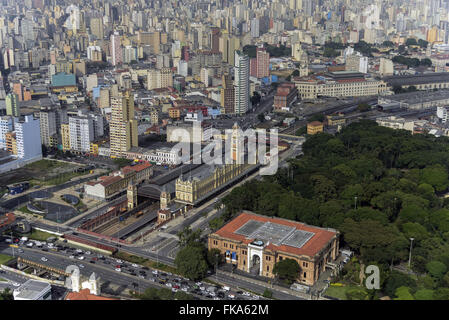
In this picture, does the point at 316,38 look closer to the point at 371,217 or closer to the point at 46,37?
the point at 46,37

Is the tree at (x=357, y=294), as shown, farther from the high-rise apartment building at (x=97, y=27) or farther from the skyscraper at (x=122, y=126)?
the high-rise apartment building at (x=97, y=27)

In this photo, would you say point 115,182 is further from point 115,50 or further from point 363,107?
point 115,50

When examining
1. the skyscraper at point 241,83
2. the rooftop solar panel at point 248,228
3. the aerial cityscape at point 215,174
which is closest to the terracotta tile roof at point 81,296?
the aerial cityscape at point 215,174

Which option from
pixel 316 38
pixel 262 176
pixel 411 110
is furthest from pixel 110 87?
pixel 316 38

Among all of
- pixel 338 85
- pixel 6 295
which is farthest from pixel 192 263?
pixel 338 85

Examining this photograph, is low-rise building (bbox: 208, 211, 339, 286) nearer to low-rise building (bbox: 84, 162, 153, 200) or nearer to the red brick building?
low-rise building (bbox: 84, 162, 153, 200)

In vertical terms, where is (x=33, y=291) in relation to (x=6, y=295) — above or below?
above

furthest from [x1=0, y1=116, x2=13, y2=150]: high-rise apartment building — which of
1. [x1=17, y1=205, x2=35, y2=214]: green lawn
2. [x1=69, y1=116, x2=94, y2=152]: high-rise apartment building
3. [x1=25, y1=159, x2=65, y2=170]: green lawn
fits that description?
[x1=17, y1=205, x2=35, y2=214]: green lawn
